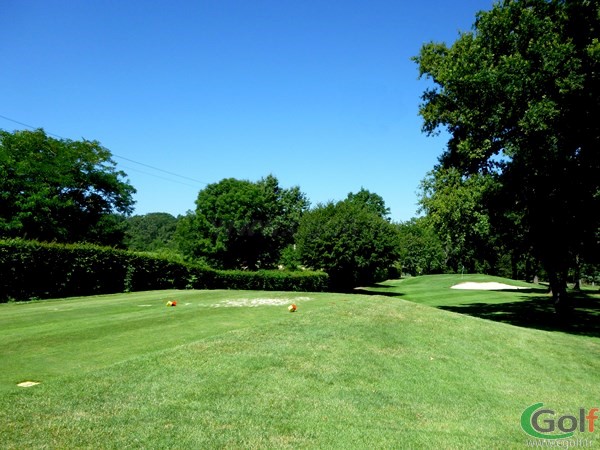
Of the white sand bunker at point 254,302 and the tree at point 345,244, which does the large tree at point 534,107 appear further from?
the tree at point 345,244

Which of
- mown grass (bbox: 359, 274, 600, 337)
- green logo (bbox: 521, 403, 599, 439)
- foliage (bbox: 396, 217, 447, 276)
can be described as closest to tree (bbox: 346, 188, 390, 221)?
foliage (bbox: 396, 217, 447, 276)

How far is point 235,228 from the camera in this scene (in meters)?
52.2

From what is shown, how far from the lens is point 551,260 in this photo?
77.7ft

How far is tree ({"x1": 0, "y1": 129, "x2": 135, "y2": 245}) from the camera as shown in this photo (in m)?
34.9

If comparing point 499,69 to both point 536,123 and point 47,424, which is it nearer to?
point 536,123

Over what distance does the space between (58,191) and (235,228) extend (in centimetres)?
1996

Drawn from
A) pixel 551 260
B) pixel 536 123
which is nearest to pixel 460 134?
pixel 536 123

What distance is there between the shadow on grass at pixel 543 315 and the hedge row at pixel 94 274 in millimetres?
14191

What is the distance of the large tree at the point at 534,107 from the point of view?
52.4ft

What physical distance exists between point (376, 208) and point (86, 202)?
228ft

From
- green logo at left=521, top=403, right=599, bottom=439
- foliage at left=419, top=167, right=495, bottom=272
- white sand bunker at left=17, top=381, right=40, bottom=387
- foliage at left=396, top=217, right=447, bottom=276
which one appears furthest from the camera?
foliage at left=396, top=217, right=447, bottom=276

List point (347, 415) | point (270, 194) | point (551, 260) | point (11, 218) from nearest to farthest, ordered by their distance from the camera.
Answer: point (347, 415), point (551, 260), point (11, 218), point (270, 194)

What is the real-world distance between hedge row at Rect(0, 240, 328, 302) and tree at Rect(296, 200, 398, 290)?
9.06 metres

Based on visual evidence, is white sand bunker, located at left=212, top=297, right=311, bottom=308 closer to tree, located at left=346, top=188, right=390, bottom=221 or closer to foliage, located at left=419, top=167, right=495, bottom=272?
foliage, located at left=419, top=167, right=495, bottom=272
